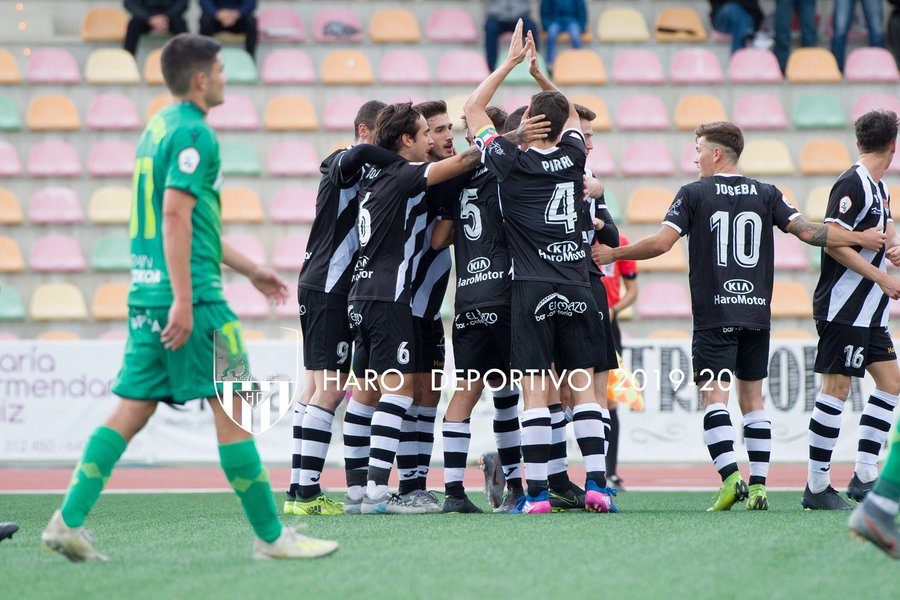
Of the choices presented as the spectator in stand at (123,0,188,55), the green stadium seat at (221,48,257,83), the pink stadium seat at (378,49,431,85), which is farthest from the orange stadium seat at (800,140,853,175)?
the spectator in stand at (123,0,188,55)

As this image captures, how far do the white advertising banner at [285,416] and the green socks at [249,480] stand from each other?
7.00m

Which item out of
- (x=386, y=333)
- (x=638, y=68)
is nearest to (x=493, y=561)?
(x=386, y=333)

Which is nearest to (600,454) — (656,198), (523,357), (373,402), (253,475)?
→ (523,357)

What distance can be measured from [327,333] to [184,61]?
2.69 metres

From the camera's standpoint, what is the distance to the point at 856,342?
22.3 feet

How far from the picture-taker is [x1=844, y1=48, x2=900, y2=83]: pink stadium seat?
15.8 meters

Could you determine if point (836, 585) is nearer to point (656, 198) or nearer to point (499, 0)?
point (656, 198)

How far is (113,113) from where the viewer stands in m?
15.6

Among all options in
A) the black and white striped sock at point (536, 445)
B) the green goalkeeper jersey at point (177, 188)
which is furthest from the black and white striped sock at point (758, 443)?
the green goalkeeper jersey at point (177, 188)

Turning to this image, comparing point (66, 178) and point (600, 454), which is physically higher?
point (66, 178)

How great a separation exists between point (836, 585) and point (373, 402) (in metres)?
3.65

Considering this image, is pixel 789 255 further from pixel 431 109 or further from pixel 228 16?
pixel 431 109

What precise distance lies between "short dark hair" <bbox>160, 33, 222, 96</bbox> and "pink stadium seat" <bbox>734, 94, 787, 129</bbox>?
40.7 ft

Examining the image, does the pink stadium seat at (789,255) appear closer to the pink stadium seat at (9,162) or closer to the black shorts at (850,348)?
the black shorts at (850,348)
